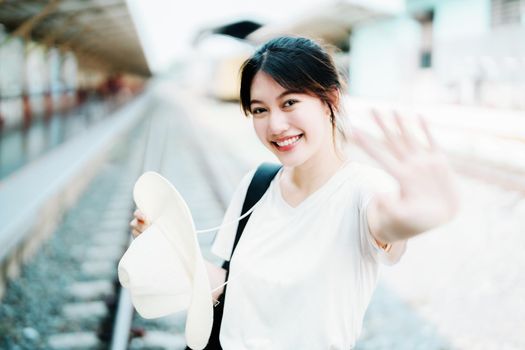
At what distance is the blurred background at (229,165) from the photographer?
11.4ft

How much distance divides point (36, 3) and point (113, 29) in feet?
24.2

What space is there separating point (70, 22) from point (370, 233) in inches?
609

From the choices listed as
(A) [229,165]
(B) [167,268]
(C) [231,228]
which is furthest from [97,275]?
(A) [229,165]

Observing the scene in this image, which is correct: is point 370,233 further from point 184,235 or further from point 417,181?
point 184,235

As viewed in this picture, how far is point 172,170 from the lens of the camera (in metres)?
9.52

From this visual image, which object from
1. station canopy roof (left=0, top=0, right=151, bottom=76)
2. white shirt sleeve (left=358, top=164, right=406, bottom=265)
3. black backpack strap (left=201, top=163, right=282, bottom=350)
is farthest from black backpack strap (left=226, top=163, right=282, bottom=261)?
station canopy roof (left=0, top=0, right=151, bottom=76)

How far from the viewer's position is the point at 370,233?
3.48 ft

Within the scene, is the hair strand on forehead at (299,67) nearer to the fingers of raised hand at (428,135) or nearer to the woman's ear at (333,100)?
the woman's ear at (333,100)

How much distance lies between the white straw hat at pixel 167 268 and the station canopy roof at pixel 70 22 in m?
10.5

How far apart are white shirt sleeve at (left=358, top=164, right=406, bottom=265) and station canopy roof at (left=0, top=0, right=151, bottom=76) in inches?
424

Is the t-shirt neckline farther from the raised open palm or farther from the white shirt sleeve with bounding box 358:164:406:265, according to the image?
the raised open palm

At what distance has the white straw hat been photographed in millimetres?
1130

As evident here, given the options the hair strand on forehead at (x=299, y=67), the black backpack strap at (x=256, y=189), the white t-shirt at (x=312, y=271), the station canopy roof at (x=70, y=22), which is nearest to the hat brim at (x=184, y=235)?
the white t-shirt at (x=312, y=271)

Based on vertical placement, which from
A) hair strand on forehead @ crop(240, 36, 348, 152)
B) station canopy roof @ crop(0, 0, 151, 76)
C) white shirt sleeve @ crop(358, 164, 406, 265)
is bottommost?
white shirt sleeve @ crop(358, 164, 406, 265)
